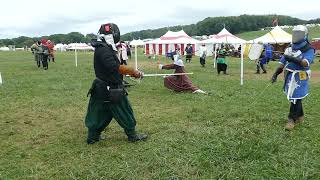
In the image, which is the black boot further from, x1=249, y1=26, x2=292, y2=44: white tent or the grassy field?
x1=249, y1=26, x2=292, y2=44: white tent

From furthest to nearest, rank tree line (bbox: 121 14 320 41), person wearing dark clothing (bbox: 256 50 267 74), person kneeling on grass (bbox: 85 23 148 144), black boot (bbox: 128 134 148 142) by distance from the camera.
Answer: tree line (bbox: 121 14 320 41)
person wearing dark clothing (bbox: 256 50 267 74)
black boot (bbox: 128 134 148 142)
person kneeling on grass (bbox: 85 23 148 144)

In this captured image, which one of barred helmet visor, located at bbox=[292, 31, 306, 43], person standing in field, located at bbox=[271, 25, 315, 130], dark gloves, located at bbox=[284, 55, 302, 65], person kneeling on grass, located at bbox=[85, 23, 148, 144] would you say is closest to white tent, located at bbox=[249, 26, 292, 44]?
person standing in field, located at bbox=[271, 25, 315, 130]

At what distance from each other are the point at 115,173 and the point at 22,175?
114 centimetres

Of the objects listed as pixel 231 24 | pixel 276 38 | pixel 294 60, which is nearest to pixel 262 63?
pixel 276 38

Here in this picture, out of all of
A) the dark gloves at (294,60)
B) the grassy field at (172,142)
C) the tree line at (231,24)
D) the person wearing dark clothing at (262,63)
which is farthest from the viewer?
the tree line at (231,24)

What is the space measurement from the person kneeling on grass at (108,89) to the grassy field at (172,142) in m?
0.32

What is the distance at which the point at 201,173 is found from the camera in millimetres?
5027

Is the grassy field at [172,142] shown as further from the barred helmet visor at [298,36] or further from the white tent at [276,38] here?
the white tent at [276,38]

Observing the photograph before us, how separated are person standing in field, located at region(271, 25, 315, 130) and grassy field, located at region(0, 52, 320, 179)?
307 millimetres

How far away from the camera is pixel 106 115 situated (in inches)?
255

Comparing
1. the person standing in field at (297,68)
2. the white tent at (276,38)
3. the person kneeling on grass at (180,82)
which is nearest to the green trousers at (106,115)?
the person standing in field at (297,68)

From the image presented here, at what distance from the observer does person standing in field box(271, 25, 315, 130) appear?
22.8ft

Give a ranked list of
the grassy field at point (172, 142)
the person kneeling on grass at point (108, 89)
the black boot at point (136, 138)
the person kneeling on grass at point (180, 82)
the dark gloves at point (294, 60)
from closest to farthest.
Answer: the grassy field at point (172, 142) → the person kneeling on grass at point (108, 89) → the black boot at point (136, 138) → the dark gloves at point (294, 60) → the person kneeling on grass at point (180, 82)

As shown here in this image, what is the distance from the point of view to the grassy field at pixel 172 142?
5137 millimetres
